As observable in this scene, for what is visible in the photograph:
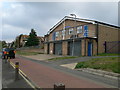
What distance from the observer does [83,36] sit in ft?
78.2

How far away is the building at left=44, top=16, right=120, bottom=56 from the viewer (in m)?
22.1

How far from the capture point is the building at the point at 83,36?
872 inches

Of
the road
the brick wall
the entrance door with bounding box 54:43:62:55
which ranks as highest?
the brick wall

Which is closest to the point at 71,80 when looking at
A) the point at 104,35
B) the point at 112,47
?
the point at 112,47

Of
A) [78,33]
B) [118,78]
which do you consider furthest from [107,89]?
[78,33]

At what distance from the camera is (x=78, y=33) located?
83.1 feet

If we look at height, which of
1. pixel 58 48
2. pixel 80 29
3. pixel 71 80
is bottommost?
pixel 71 80

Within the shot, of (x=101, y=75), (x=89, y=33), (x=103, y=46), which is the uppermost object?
(x=89, y=33)

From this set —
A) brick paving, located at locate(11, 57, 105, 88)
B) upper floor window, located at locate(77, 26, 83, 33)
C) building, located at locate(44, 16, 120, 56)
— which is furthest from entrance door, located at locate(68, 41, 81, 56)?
brick paving, located at locate(11, 57, 105, 88)

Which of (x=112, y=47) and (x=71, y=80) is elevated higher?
(x=112, y=47)

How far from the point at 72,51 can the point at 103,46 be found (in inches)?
210

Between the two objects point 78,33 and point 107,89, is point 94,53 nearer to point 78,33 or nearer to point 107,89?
point 78,33

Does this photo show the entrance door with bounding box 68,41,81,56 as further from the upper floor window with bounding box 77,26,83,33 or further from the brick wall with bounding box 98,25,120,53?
the brick wall with bounding box 98,25,120,53

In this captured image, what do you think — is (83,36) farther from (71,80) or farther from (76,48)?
(71,80)
